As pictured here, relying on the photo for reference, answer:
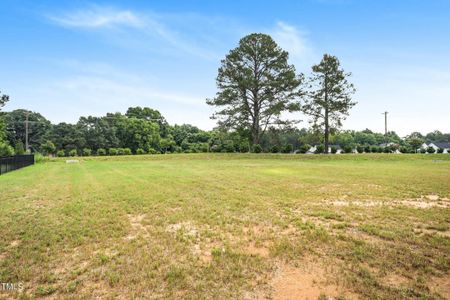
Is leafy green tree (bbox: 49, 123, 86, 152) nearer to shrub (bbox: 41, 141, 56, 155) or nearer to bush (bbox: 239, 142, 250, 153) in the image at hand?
shrub (bbox: 41, 141, 56, 155)

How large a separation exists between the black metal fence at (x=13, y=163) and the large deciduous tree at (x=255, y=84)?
64.9ft

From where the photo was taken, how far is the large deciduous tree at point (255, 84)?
2952 cm

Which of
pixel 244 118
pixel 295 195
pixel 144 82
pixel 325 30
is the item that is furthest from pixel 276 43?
pixel 295 195

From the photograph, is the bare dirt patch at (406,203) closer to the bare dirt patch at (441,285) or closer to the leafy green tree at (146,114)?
the bare dirt patch at (441,285)

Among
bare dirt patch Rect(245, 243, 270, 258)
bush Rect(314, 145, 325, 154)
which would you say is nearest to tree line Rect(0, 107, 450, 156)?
bush Rect(314, 145, 325, 154)

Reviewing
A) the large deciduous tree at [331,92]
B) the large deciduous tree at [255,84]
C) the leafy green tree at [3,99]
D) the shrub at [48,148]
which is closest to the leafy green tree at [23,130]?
the shrub at [48,148]

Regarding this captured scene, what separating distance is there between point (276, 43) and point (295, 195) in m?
28.1

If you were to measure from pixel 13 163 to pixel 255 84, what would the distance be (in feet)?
80.4

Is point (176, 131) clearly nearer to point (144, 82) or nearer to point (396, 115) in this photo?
point (144, 82)

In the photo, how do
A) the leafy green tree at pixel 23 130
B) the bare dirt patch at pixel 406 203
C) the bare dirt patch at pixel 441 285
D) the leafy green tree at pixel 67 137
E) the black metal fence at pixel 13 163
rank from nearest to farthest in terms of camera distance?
the bare dirt patch at pixel 441 285 → the bare dirt patch at pixel 406 203 → the black metal fence at pixel 13 163 → the leafy green tree at pixel 67 137 → the leafy green tree at pixel 23 130

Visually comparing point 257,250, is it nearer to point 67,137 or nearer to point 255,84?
point 255,84

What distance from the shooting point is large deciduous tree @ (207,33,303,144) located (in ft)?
96.8

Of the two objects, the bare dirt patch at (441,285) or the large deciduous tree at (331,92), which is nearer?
the bare dirt patch at (441,285)

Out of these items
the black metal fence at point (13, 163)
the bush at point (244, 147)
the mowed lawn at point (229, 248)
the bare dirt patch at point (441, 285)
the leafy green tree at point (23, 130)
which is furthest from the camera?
the leafy green tree at point (23, 130)
